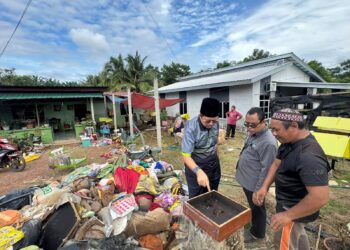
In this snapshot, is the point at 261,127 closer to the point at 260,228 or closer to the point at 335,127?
the point at 260,228

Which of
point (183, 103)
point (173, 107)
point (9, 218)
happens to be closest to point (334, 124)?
point (9, 218)

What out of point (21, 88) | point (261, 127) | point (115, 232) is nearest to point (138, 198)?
point (115, 232)

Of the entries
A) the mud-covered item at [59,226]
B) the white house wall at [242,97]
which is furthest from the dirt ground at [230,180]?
the mud-covered item at [59,226]

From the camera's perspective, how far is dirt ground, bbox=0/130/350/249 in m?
2.70

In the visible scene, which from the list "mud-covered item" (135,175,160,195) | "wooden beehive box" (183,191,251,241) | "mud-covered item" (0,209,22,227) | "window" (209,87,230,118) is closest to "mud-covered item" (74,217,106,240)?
"mud-covered item" (135,175,160,195)

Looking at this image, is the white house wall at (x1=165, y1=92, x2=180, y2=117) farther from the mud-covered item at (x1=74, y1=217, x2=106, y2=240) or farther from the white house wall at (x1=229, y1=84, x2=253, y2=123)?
the mud-covered item at (x1=74, y1=217, x2=106, y2=240)

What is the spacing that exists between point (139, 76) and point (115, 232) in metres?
16.8

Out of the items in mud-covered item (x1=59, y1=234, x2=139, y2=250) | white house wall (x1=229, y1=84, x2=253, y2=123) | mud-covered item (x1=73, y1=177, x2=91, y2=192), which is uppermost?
white house wall (x1=229, y1=84, x2=253, y2=123)

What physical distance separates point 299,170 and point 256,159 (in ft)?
2.57

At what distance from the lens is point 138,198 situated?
9.25 feet

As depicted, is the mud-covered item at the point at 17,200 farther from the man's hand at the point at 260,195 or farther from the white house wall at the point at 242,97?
the white house wall at the point at 242,97

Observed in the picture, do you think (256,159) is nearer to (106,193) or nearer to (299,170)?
(299,170)

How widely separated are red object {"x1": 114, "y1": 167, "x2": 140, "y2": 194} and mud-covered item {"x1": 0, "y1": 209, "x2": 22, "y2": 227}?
4.43 feet

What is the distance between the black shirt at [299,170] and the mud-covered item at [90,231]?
6.46 feet
